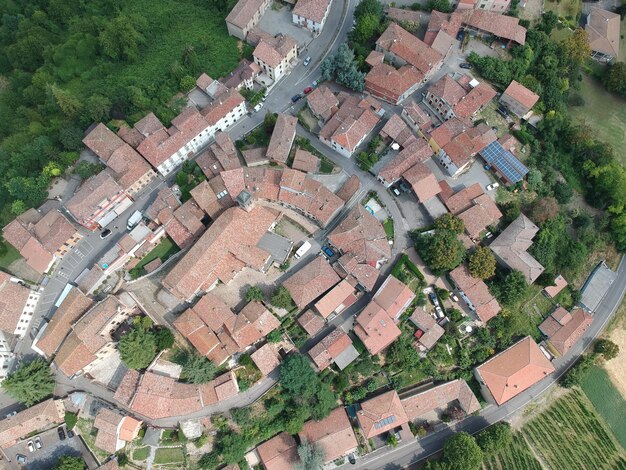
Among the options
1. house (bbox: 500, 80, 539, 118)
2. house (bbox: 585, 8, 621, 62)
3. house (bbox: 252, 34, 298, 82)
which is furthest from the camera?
house (bbox: 585, 8, 621, 62)

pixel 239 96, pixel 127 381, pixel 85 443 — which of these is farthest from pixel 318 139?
pixel 85 443

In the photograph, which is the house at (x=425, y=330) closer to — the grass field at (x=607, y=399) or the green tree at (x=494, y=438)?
the green tree at (x=494, y=438)

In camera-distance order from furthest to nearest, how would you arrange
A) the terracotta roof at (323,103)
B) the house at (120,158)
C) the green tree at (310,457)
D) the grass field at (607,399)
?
1. the terracotta roof at (323,103)
2. the grass field at (607,399)
3. the house at (120,158)
4. the green tree at (310,457)

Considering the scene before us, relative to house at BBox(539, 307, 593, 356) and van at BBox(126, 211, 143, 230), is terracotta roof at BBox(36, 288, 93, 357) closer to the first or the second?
van at BBox(126, 211, 143, 230)

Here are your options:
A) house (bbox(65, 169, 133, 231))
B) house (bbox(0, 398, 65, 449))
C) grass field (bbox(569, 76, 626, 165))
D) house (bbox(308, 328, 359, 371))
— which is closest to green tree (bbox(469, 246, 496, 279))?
house (bbox(308, 328, 359, 371))

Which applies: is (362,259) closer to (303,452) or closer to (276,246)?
(276,246)

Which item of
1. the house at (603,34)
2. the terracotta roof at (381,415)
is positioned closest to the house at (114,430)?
the terracotta roof at (381,415)
